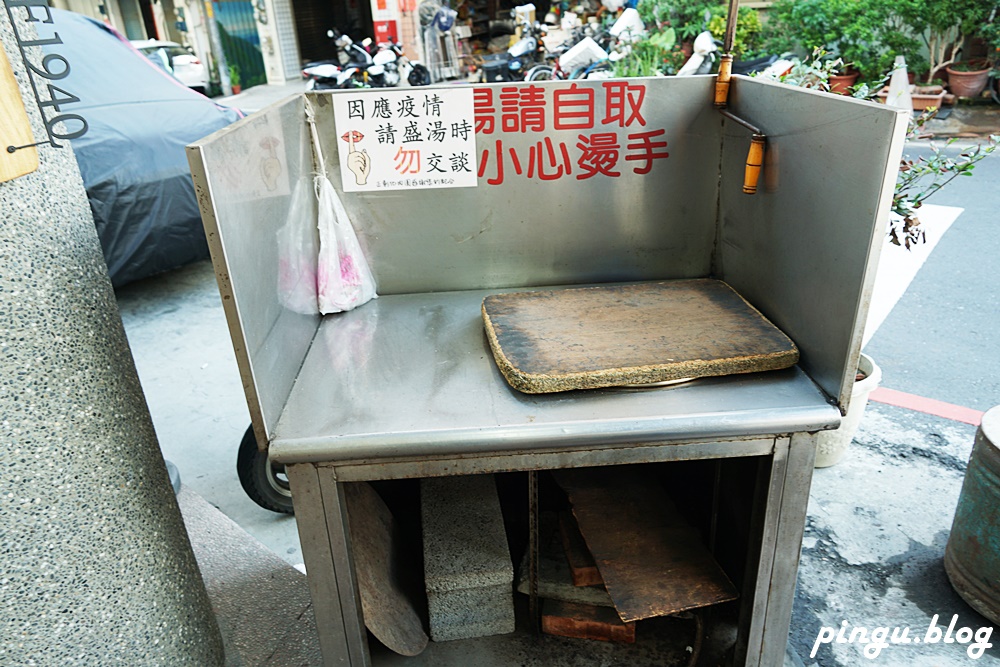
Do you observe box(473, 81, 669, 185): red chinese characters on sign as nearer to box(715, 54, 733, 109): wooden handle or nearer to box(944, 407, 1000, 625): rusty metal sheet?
box(715, 54, 733, 109): wooden handle

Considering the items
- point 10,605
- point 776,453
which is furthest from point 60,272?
point 776,453

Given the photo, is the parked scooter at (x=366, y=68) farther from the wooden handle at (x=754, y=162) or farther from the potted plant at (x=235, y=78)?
the wooden handle at (x=754, y=162)

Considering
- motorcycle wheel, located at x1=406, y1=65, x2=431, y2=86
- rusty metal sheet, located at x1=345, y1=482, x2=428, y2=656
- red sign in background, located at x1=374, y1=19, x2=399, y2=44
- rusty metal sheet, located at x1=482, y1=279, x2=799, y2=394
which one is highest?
red sign in background, located at x1=374, y1=19, x2=399, y2=44

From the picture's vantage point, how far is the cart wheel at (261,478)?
2.04 meters

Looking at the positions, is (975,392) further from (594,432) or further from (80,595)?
(80,595)

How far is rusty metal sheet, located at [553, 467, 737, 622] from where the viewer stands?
136 cm

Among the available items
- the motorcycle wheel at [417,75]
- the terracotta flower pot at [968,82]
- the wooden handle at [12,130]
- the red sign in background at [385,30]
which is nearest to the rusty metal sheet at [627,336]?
the wooden handle at [12,130]

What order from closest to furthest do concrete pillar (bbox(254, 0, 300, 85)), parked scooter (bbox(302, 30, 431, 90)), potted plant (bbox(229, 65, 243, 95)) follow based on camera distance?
parked scooter (bbox(302, 30, 431, 90)) → concrete pillar (bbox(254, 0, 300, 85)) → potted plant (bbox(229, 65, 243, 95))

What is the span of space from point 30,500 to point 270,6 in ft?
45.6

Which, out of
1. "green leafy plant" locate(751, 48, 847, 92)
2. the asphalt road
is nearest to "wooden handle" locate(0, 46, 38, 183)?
"green leafy plant" locate(751, 48, 847, 92)

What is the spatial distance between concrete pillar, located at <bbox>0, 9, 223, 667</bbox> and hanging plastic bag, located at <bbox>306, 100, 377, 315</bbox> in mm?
500

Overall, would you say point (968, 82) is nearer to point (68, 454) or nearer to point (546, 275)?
point (546, 275)

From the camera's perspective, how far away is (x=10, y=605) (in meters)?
0.89

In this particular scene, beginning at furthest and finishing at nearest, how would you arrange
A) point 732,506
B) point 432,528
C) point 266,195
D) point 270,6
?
1. point 270,6
2. point 432,528
3. point 732,506
4. point 266,195
